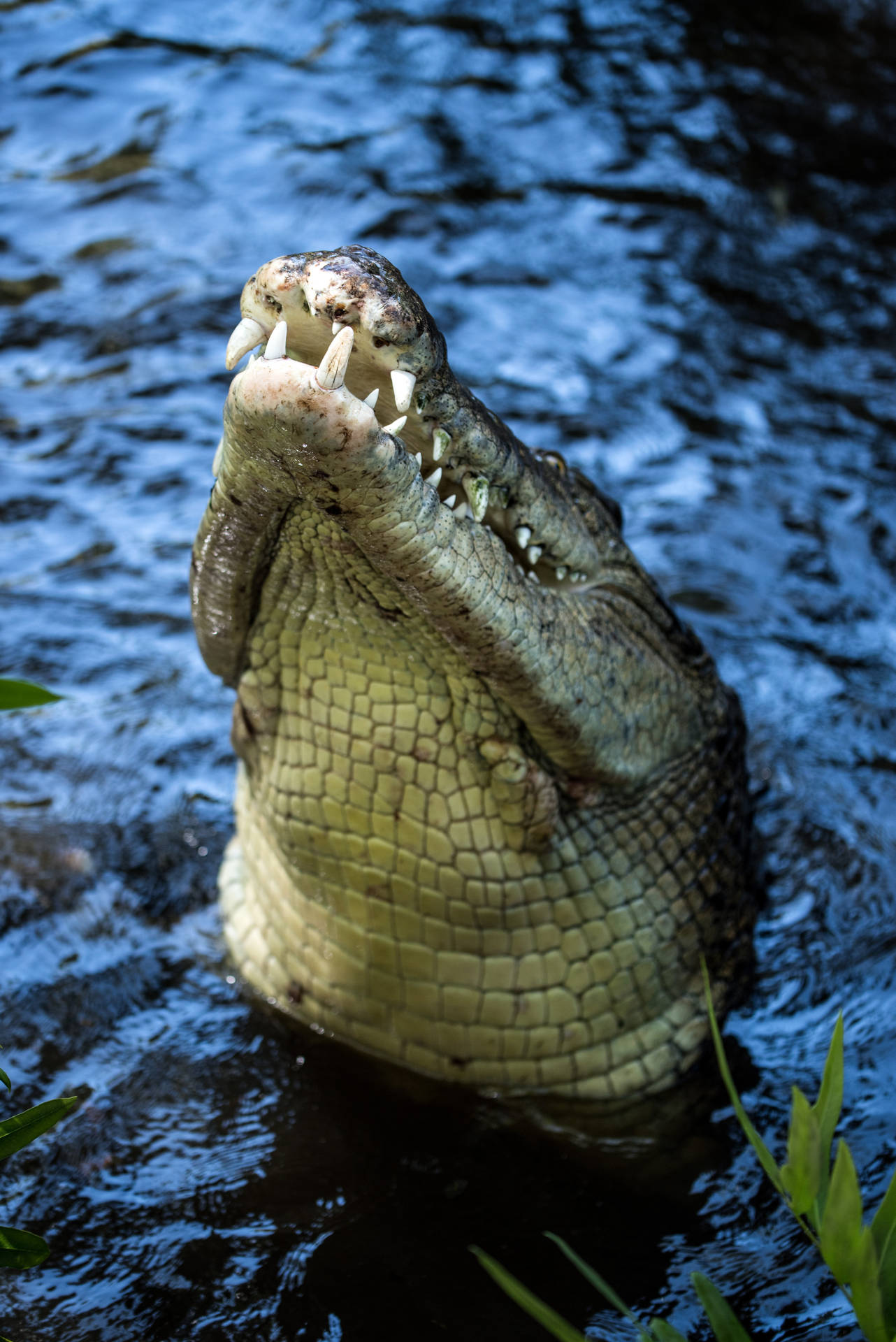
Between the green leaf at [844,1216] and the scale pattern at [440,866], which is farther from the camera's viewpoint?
the scale pattern at [440,866]

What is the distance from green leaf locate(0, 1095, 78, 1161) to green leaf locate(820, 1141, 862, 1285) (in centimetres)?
100

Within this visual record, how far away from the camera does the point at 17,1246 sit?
178cm

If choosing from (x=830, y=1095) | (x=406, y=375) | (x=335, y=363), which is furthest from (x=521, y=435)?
(x=830, y=1095)

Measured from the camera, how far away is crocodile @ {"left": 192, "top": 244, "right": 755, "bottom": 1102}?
1877 millimetres

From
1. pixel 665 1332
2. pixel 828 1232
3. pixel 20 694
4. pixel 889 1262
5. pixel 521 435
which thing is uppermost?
pixel 20 694

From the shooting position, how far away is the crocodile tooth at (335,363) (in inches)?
68.0

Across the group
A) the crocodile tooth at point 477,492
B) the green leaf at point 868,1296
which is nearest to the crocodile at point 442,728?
the crocodile tooth at point 477,492

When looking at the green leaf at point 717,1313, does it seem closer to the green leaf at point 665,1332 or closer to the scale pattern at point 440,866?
the green leaf at point 665,1332

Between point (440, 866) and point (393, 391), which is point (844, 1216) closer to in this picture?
point (440, 866)

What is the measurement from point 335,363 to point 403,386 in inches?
6.0

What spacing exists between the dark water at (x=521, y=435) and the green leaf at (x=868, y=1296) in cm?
83

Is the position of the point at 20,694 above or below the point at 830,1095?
above

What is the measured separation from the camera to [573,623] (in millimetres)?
2383

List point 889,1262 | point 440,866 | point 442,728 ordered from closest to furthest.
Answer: point 889,1262, point 442,728, point 440,866
